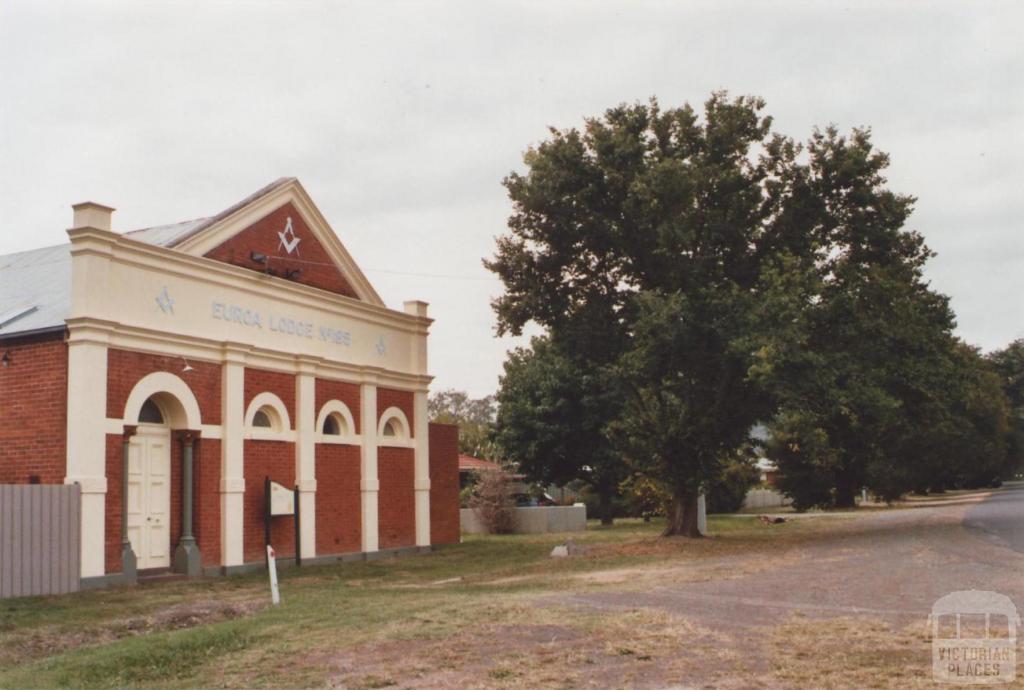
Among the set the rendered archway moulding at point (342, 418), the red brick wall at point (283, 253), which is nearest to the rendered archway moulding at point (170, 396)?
the red brick wall at point (283, 253)

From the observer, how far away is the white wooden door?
1881 centimetres

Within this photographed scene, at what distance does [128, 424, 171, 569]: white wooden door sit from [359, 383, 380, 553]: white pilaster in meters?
6.06

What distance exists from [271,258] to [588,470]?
836 inches

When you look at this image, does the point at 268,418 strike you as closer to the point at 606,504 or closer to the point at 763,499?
the point at 606,504

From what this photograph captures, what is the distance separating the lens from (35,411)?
17.6 meters

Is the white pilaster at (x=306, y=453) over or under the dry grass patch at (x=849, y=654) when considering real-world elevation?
over

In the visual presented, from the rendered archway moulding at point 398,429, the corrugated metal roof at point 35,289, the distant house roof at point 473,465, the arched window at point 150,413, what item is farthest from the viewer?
the distant house roof at point 473,465

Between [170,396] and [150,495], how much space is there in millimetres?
1866

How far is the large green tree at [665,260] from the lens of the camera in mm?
24469

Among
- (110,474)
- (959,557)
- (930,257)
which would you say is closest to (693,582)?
(959,557)

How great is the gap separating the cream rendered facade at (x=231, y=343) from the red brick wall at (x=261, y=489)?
0.87ft
